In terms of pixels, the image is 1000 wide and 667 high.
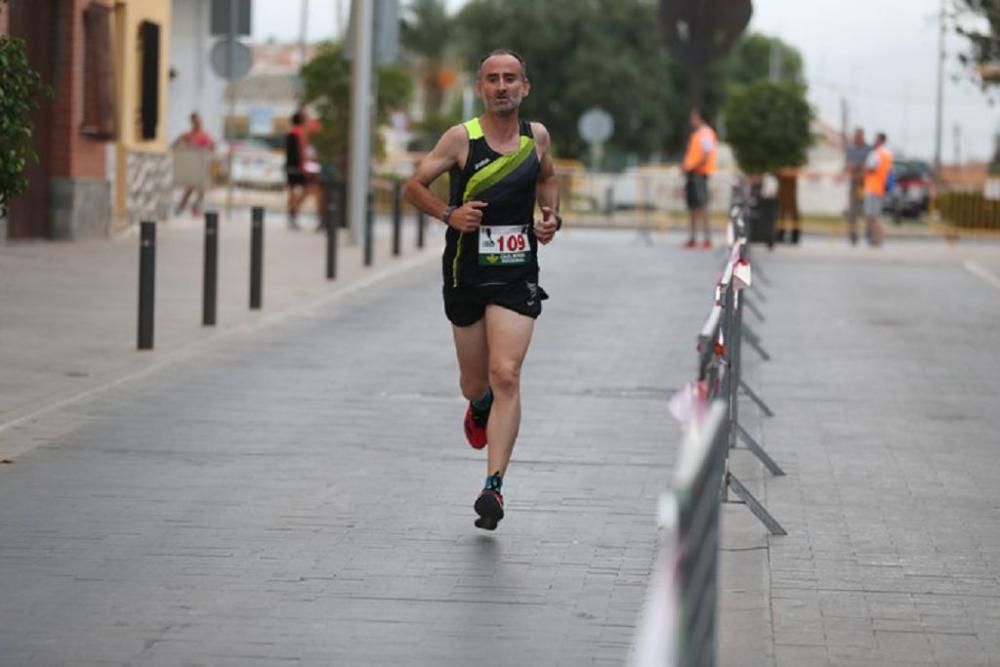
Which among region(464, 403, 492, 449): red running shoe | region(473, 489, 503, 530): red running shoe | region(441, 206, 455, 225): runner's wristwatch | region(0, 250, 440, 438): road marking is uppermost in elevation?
region(441, 206, 455, 225): runner's wristwatch

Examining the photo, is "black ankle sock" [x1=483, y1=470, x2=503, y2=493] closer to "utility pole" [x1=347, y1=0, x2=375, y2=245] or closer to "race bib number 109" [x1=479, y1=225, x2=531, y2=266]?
"race bib number 109" [x1=479, y1=225, x2=531, y2=266]

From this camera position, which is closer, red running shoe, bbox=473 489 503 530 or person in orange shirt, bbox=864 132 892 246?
red running shoe, bbox=473 489 503 530

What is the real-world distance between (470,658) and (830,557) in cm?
218

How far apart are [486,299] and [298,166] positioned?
2819 cm

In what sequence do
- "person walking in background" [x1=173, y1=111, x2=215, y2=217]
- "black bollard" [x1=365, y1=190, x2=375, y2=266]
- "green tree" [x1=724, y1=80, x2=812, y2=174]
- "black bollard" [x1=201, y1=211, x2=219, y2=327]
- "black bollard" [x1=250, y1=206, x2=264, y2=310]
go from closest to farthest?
"black bollard" [x1=201, y1=211, x2=219, y2=327], "black bollard" [x1=250, y1=206, x2=264, y2=310], "black bollard" [x1=365, y1=190, x2=375, y2=266], "green tree" [x1=724, y1=80, x2=812, y2=174], "person walking in background" [x1=173, y1=111, x2=215, y2=217]

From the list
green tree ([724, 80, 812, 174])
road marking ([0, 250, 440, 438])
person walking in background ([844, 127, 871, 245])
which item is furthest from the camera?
green tree ([724, 80, 812, 174])

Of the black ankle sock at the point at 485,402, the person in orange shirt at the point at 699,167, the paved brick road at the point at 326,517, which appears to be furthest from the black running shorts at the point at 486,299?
the person in orange shirt at the point at 699,167

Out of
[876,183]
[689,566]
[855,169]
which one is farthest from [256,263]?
[855,169]

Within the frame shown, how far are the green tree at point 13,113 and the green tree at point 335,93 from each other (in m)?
24.2

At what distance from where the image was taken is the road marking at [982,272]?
27045 mm

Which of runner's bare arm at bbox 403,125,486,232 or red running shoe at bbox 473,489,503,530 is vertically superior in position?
runner's bare arm at bbox 403,125,486,232

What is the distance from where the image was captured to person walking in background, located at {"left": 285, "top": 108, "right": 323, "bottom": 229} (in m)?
36.7

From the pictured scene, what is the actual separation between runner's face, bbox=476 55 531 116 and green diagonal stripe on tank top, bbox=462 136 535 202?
0.55ft

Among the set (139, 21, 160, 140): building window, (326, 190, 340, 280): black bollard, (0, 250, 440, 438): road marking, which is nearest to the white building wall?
(139, 21, 160, 140): building window
